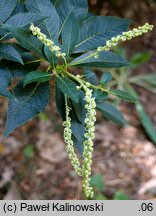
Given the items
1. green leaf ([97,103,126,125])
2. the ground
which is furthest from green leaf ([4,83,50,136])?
the ground

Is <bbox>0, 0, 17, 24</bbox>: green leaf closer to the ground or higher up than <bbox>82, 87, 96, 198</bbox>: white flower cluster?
higher up

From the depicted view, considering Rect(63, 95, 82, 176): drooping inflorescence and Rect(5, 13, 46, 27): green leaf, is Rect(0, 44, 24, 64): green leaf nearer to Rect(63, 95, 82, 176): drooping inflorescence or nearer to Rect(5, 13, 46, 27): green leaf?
Rect(5, 13, 46, 27): green leaf

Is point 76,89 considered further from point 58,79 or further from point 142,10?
point 142,10

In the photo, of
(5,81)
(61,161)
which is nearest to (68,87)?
(5,81)

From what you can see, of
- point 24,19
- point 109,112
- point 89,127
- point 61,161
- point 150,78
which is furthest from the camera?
point 150,78

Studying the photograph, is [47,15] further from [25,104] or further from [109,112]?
[109,112]

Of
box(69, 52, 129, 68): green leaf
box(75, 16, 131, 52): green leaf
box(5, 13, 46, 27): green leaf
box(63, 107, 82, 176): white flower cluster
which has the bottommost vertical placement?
box(63, 107, 82, 176): white flower cluster

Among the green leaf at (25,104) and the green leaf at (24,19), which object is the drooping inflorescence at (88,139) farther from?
the green leaf at (24,19)
